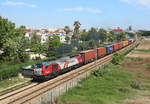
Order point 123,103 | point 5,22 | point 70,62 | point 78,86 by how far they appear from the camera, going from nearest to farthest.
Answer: point 123,103 < point 78,86 < point 70,62 < point 5,22

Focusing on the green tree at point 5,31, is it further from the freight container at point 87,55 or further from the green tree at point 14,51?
the freight container at point 87,55

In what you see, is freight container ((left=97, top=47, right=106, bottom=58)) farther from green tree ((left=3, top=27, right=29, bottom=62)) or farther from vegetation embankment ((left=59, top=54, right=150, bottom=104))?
vegetation embankment ((left=59, top=54, right=150, bottom=104))

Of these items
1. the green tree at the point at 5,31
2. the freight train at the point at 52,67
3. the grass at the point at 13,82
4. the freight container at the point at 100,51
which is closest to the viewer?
the grass at the point at 13,82

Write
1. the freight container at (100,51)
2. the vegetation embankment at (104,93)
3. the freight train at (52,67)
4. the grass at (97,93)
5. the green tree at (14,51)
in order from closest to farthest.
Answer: the vegetation embankment at (104,93) < the grass at (97,93) < the freight train at (52,67) < the green tree at (14,51) < the freight container at (100,51)

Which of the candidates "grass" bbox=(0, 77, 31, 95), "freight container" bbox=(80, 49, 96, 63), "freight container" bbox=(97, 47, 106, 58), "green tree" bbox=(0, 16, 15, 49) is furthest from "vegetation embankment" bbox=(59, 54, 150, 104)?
"green tree" bbox=(0, 16, 15, 49)

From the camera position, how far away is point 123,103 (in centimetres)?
1998

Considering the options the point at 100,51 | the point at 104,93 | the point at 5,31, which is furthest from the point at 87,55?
the point at 104,93

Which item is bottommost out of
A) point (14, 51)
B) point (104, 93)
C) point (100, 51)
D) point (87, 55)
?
point (104, 93)

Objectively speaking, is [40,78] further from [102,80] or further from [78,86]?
[102,80]

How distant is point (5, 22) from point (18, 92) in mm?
24060

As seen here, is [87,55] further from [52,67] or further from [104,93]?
[104,93]

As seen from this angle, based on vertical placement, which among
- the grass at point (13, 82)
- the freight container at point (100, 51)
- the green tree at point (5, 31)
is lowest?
the grass at point (13, 82)

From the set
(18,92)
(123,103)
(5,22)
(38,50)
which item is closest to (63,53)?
(38,50)

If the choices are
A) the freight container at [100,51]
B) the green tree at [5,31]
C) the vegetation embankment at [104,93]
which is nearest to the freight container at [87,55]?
the freight container at [100,51]
